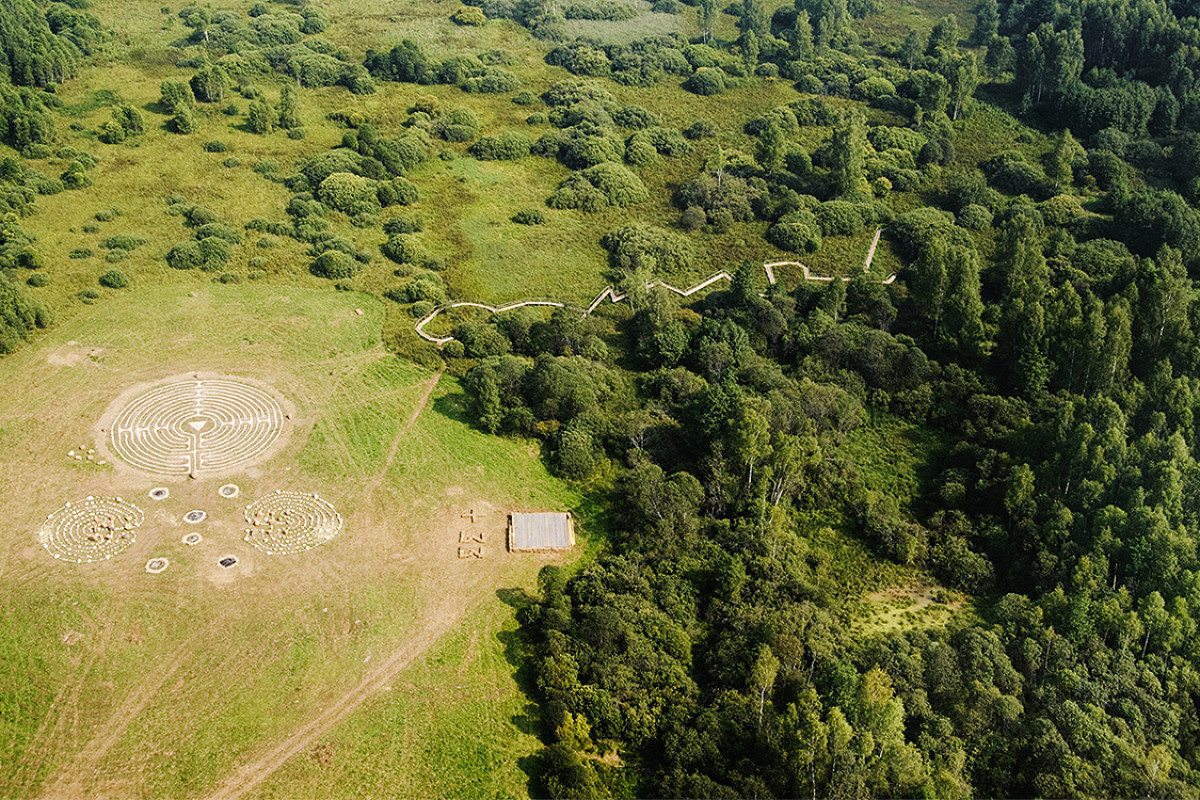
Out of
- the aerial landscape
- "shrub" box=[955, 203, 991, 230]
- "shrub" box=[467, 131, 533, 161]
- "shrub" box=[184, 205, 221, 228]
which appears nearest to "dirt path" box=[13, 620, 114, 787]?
the aerial landscape

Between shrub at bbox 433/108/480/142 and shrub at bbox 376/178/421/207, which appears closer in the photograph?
shrub at bbox 376/178/421/207

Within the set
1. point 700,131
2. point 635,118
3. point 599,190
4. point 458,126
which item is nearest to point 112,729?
point 599,190

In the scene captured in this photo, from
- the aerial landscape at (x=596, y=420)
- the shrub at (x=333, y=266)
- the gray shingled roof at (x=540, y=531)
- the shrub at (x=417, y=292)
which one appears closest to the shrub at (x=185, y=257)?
the aerial landscape at (x=596, y=420)

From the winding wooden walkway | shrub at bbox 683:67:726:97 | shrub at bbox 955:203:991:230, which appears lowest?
the winding wooden walkway

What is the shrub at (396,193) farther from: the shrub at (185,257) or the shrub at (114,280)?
the shrub at (114,280)

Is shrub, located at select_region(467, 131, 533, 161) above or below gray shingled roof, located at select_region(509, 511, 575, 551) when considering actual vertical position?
above

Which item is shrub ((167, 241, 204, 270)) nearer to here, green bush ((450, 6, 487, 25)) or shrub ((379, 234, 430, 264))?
shrub ((379, 234, 430, 264))
